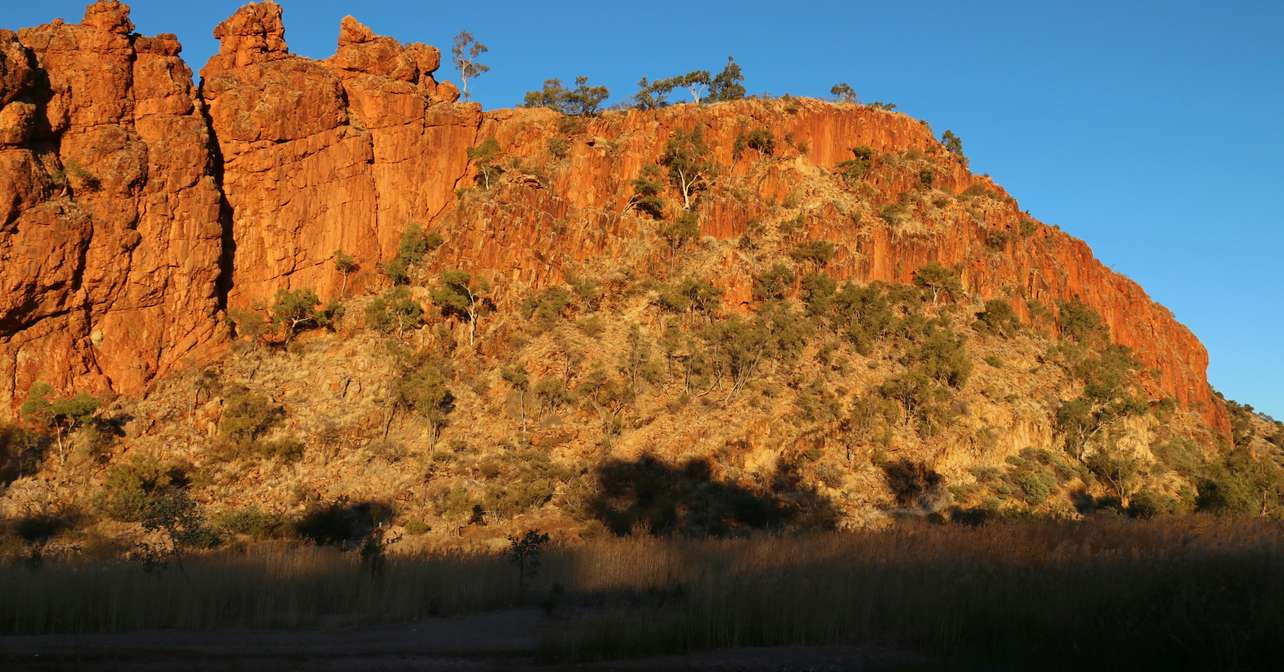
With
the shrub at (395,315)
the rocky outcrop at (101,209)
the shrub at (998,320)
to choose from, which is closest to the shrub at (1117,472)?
the shrub at (998,320)

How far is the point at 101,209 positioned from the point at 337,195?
1045cm

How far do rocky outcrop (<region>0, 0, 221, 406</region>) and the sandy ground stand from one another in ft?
97.7

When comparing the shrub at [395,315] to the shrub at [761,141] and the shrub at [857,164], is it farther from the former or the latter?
A: the shrub at [857,164]

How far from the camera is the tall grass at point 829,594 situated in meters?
8.22

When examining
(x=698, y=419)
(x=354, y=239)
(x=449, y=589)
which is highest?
(x=354, y=239)

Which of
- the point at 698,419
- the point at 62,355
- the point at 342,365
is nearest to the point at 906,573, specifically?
the point at 698,419

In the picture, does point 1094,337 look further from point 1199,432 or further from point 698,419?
point 698,419

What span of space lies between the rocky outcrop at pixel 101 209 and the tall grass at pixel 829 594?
82.6ft

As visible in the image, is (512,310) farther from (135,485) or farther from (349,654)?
(349,654)

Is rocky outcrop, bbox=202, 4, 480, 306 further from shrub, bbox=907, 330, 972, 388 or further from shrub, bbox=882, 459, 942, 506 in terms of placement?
shrub, bbox=882, 459, 942, 506

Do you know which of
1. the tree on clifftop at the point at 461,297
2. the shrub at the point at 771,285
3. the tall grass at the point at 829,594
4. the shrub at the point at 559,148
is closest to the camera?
the tall grass at the point at 829,594

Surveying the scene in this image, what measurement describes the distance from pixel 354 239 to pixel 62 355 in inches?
545

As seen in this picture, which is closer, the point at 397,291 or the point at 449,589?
the point at 449,589

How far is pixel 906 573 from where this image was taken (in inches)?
430
